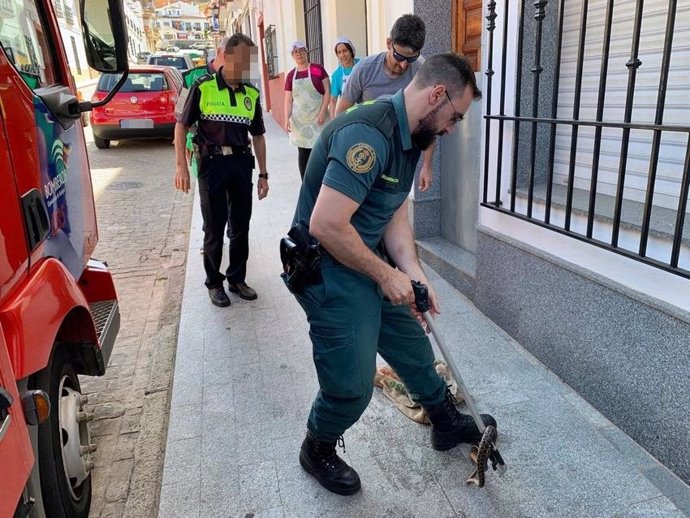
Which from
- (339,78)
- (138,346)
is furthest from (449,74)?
(339,78)

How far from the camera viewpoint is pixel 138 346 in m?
3.92

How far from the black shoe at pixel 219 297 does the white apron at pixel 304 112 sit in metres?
2.49

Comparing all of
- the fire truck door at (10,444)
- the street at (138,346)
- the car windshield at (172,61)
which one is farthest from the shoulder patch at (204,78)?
the car windshield at (172,61)

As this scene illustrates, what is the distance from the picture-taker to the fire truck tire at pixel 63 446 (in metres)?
1.89

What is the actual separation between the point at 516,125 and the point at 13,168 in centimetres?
261

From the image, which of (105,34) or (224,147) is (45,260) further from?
(224,147)

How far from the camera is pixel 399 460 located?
2.49 m

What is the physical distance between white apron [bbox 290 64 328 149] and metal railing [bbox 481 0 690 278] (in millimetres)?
2917

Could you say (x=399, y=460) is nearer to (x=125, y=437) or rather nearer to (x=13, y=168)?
(x=125, y=437)

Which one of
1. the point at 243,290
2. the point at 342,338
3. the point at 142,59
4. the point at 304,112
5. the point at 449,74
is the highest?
the point at 142,59

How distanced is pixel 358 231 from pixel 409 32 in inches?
89.6

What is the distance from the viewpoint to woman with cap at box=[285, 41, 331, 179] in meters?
6.21

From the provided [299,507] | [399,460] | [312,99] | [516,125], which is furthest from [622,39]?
[312,99]

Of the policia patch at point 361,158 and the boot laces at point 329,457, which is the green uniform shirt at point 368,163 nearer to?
the policia patch at point 361,158
